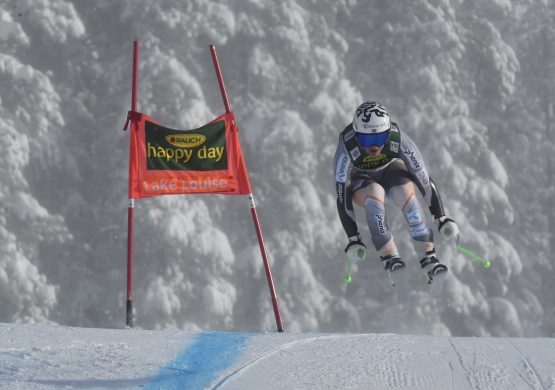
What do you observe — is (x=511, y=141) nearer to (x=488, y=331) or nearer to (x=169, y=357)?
(x=488, y=331)

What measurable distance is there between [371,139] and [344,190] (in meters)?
0.45

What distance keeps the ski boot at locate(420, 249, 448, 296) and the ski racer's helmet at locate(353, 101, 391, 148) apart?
85 cm

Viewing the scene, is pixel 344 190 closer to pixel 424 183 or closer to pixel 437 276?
pixel 424 183

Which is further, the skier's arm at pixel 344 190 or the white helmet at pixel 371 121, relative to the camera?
the skier's arm at pixel 344 190

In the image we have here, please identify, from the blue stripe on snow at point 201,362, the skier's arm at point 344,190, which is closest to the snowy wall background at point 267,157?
the skier's arm at point 344,190

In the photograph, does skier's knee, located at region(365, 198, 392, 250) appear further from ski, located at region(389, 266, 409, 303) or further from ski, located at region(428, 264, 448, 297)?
ski, located at region(428, 264, 448, 297)

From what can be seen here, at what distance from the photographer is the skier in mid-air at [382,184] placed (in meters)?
6.50

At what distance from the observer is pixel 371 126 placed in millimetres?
6434

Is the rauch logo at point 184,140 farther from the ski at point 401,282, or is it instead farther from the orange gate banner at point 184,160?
the ski at point 401,282

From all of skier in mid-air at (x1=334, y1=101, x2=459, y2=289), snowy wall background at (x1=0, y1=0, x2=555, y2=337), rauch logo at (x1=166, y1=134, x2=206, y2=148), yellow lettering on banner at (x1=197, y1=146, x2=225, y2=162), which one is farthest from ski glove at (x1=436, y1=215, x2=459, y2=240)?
snowy wall background at (x1=0, y1=0, x2=555, y2=337)

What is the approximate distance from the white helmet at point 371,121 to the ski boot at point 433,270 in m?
0.94

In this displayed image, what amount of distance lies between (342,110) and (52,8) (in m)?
4.43

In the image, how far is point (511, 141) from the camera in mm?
15016

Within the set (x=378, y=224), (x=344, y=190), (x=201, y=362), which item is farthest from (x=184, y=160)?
(x=201, y=362)
